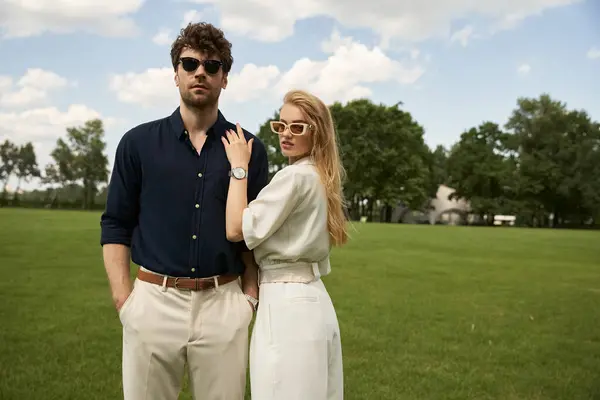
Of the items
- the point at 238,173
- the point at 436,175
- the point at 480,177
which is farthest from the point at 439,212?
the point at 238,173

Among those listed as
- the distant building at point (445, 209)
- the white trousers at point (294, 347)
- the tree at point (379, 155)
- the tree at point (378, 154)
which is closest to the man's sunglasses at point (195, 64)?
the white trousers at point (294, 347)

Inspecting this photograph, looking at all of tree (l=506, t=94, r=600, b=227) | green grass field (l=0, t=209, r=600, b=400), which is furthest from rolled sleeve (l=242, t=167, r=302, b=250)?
tree (l=506, t=94, r=600, b=227)

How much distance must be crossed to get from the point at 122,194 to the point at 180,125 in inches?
19.9

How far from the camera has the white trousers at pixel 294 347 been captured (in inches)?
117

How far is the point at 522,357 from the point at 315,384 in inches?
235

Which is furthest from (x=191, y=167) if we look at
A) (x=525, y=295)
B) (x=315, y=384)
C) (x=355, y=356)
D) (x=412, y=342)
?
(x=525, y=295)

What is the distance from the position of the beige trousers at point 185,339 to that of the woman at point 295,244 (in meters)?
0.22

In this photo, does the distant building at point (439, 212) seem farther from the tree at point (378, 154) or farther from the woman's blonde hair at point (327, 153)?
the woman's blonde hair at point (327, 153)

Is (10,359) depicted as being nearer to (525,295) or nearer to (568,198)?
(525,295)

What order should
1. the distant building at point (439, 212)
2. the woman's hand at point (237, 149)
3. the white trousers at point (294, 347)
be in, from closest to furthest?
the white trousers at point (294, 347)
the woman's hand at point (237, 149)
the distant building at point (439, 212)

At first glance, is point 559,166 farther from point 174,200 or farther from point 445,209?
point 174,200

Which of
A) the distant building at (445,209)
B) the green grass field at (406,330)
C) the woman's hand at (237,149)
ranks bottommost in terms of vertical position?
the green grass field at (406,330)

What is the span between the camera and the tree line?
2667 inches

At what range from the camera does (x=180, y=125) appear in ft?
11.0
